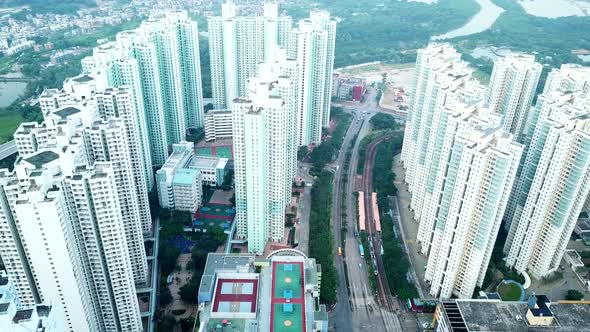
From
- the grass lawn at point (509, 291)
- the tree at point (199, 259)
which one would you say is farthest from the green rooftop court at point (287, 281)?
the grass lawn at point (509, 291)

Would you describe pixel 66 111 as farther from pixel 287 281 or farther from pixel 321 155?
pixel 321 155

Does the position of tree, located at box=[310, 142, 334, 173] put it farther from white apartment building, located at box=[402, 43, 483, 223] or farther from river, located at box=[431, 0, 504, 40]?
river, located at box=[431, 0, 504, 40]

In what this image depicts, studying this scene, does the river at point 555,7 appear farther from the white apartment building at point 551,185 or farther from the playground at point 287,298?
the playground at point 287,298

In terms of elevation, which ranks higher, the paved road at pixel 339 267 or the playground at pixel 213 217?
the playground at pixel 213 217

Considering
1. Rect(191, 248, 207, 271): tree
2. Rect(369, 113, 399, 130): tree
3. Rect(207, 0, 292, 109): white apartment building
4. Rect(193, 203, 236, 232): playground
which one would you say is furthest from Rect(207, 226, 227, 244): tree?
Rect(369, 113, 399, 130): tree

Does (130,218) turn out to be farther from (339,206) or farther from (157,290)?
(339,206)

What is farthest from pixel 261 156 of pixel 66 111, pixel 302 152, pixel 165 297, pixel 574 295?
pixel 574 295

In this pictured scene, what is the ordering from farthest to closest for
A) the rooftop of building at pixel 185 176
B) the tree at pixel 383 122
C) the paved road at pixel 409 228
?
the tree at pixel 383 122, the rooftop of building at pixel 185 176, the paved road at pixel 409 228
